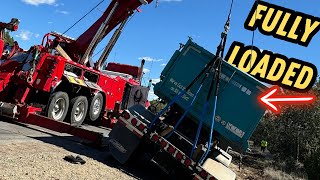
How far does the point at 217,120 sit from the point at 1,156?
447cm

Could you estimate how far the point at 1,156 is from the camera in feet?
21.4

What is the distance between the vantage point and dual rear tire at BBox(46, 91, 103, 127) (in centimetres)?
1116

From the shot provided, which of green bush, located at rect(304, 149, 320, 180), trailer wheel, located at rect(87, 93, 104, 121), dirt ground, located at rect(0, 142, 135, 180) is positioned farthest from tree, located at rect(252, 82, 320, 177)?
dirt ground, located at rect(0, 142, 135, 180)

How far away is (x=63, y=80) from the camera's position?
11.4m

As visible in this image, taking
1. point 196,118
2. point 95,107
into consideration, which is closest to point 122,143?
point 196,118

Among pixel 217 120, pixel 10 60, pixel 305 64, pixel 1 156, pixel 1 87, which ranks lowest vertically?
pixel 1 156

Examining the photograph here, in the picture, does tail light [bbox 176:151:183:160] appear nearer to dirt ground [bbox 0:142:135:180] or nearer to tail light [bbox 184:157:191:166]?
tail light [bbox 184:157:191:166]

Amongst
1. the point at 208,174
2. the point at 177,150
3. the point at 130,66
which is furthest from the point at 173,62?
the point at 130,66

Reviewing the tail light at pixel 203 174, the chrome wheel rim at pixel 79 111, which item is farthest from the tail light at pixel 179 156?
the chrome wheel rim at pixel 79 111

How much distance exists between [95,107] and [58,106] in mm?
2233

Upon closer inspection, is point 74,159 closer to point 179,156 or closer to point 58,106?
point 179,156

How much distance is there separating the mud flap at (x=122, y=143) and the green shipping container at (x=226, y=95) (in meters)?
1.35

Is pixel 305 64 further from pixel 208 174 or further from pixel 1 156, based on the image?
pixel 1 156

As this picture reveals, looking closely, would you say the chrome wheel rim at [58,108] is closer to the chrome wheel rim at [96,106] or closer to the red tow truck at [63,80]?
the red tow truck at [63,80]
